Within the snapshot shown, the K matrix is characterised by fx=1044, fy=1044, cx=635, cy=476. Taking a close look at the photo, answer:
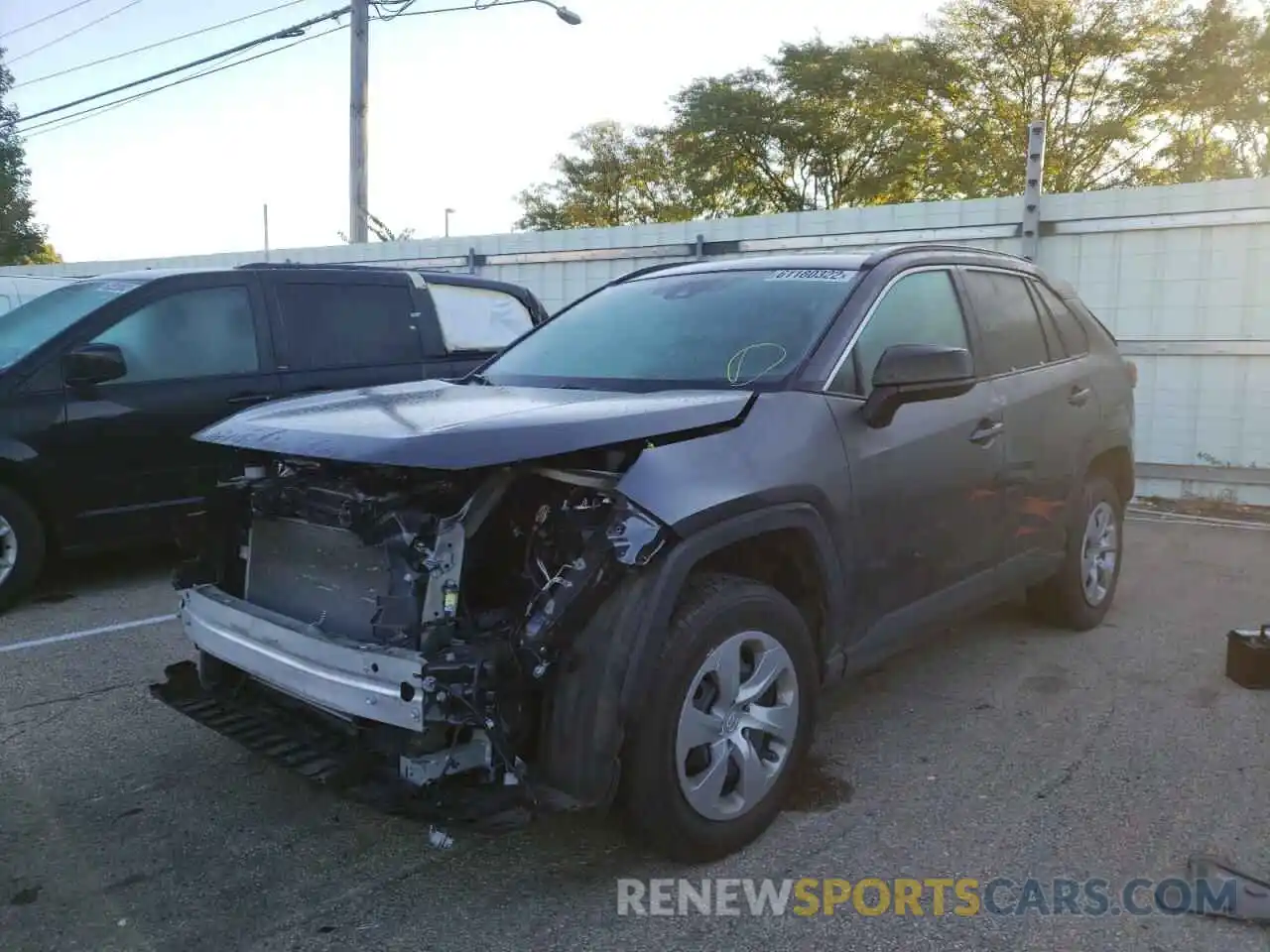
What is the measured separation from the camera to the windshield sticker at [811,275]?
3.90 metres

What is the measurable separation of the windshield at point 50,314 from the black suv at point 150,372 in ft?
0.04

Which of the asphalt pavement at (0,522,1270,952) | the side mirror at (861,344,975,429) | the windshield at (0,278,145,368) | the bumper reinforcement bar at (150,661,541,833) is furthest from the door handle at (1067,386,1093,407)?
the windshield at (0,278,145,368)

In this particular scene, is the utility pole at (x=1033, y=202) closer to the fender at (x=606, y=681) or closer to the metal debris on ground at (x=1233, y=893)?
the metal debris on ground at (x=1233, y=893)

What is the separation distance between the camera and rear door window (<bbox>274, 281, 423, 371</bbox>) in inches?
258

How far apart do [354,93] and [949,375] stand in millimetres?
13933

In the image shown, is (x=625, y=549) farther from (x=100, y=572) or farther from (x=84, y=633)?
(x=100, y=572)

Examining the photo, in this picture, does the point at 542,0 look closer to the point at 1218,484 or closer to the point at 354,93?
the point at 354,93

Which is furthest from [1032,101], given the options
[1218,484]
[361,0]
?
[1218,484]

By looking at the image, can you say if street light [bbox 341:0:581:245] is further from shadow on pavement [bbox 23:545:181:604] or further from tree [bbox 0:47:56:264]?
tree [bbox 0:47:56:264]

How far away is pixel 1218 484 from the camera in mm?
8508

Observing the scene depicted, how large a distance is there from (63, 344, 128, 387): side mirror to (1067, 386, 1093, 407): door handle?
4.91 metres

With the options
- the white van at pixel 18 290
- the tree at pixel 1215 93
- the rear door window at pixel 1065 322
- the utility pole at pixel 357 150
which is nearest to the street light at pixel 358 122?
the utility pole at pixel 357 150

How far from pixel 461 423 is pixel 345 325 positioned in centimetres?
432

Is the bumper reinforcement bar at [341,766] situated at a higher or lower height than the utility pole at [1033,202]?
lower
